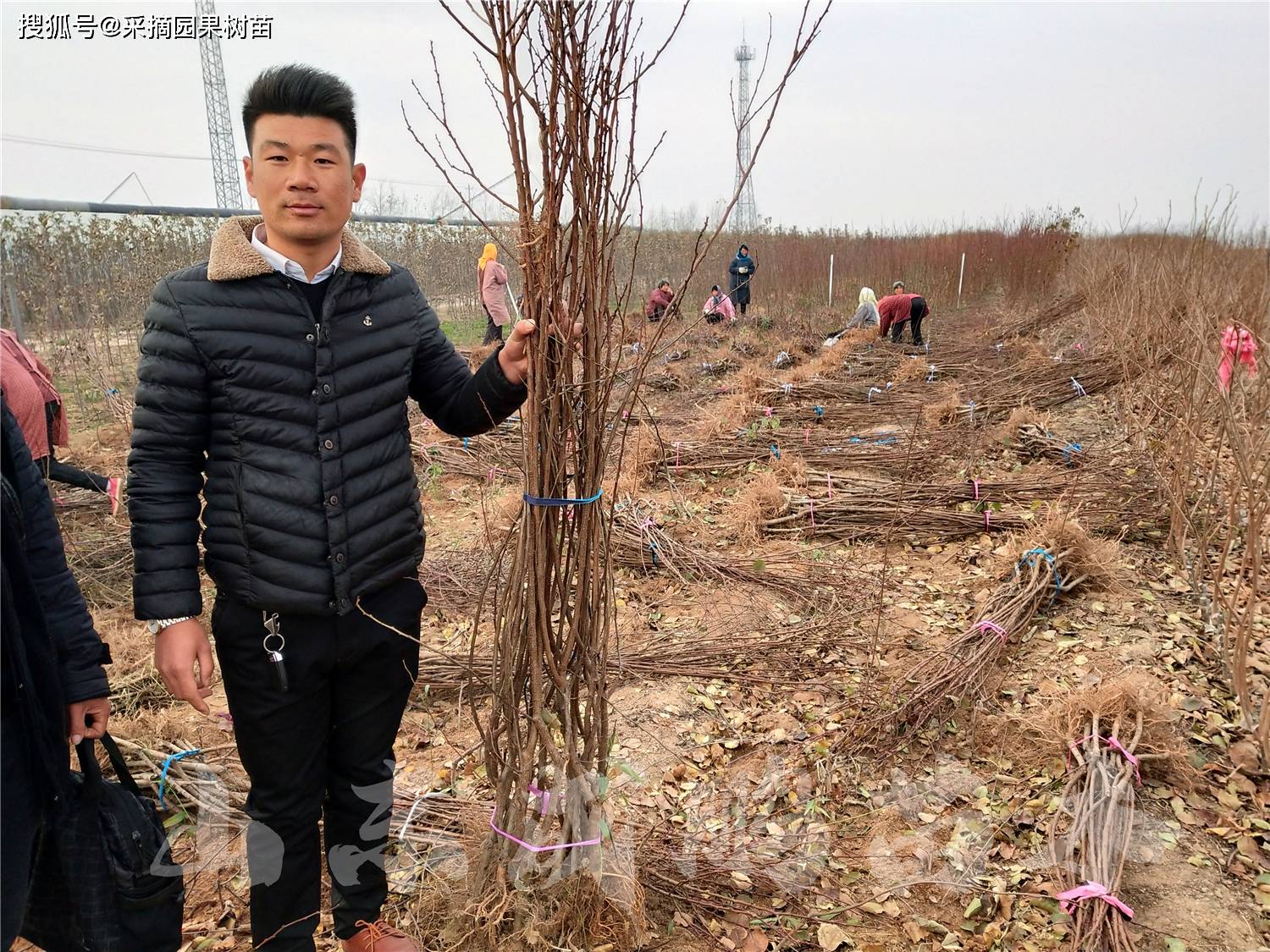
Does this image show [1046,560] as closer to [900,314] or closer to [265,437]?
Answer: [265,437]

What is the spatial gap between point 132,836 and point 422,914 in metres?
0.73

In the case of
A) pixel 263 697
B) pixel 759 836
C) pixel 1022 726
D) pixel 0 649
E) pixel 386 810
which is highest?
pixel 0 649

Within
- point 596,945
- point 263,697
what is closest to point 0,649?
point 263,697

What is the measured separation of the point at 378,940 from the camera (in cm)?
170

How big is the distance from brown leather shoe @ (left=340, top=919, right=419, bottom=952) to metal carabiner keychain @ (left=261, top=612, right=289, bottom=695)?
2.15 ft

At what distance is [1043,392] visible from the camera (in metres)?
7.44

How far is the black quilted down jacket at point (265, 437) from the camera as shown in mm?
1359

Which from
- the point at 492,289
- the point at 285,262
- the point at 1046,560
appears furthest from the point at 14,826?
the point at 492,289

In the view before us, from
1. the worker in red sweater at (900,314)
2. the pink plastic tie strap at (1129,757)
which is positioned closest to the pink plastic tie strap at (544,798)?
the pink plastic tie strap at (1129,757)

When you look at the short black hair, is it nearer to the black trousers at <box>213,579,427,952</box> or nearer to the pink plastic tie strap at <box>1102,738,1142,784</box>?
the black trousers at <box>213,579,427,952</box>

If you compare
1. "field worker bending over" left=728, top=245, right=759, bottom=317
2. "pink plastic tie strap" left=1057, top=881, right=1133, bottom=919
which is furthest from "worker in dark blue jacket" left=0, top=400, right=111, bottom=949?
"field worker bending over" left=728, top=245, right=759, bottom=317

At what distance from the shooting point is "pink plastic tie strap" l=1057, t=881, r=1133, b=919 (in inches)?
76.6

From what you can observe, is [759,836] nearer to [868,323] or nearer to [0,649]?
[0,649]

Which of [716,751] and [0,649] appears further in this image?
[716,751]
